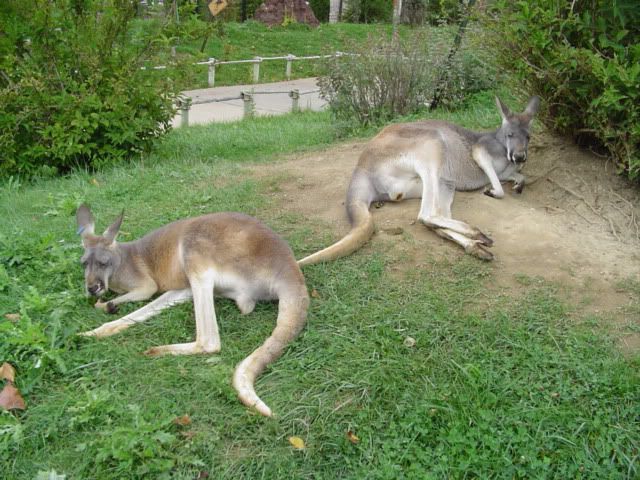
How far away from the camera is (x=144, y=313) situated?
426 cm

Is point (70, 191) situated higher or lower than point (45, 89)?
lower

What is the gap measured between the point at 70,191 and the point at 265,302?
11.2ft

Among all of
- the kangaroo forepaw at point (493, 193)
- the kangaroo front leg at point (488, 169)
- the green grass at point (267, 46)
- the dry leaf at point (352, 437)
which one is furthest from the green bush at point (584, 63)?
the green grass at point (267, 46)

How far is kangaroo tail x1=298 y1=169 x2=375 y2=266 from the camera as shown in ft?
15.3

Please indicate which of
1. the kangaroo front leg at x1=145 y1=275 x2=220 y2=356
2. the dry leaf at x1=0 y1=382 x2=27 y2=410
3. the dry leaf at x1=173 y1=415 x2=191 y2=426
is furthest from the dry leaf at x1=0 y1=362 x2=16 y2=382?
the dry leaf at x1=173 y1=415 x2=191 y2=426

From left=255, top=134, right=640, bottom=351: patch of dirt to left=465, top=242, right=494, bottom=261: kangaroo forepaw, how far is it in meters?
0.06


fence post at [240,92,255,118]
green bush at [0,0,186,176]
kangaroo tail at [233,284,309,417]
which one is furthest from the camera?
fence post at [240,92,255,118]

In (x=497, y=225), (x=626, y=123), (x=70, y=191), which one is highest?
(x=626, y=123)

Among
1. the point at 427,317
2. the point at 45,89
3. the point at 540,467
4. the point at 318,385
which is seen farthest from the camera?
the point at 45,89

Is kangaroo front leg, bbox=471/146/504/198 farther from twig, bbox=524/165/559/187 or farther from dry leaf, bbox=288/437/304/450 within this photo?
dry leaf, bbox=288/437/304/450

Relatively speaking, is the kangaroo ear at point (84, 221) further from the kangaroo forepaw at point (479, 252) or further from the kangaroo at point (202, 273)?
the kangaroo forepaw at point (479, 252)

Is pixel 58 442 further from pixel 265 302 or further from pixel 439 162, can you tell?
pixel 439 162

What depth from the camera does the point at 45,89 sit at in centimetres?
750

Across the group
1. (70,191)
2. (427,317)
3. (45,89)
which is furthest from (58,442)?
(45,89)
